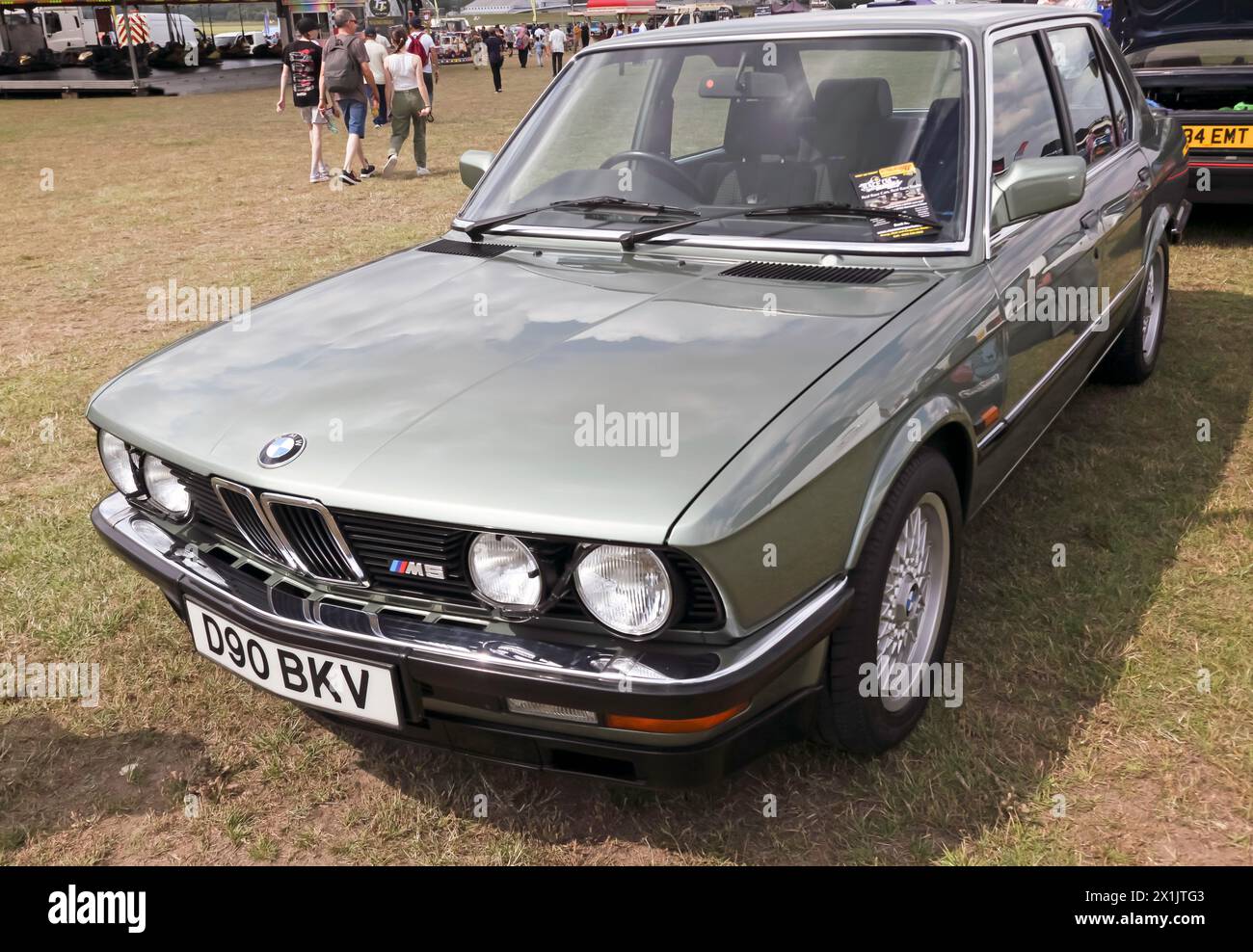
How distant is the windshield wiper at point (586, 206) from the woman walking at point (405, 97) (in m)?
8.44

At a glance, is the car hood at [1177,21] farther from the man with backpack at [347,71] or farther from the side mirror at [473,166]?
the man with backpack at [347,71]

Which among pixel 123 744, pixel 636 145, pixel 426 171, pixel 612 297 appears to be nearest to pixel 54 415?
pixel 123 744

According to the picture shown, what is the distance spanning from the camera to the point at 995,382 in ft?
9.07

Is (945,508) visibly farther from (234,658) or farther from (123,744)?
(123,744)

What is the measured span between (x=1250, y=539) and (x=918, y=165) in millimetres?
1675

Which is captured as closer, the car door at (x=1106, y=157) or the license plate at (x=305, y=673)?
the license plate at (x=305, y=673)

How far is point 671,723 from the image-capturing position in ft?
6.13

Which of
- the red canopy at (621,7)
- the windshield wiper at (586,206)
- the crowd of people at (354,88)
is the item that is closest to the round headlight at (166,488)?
the windshield wiper at (586,206)

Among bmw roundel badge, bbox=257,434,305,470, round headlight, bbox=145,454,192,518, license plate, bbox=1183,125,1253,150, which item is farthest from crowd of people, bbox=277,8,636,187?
bmw roundel badge, bbox=257,434,305,470

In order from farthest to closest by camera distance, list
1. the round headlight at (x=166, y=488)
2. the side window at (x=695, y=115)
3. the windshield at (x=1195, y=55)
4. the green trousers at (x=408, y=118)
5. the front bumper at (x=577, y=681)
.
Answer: the green trousers at (x=408, y=118) → the windshield at (x=1195, y=55) → the side window at (x=695, y=115) → the round headlight at (x=166, y=488) → the front bumper at (x=577, y=681)

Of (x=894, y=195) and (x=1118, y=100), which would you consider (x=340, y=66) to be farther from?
(x=894, y=195)

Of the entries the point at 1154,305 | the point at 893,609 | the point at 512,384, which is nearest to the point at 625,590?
the point at 512,384

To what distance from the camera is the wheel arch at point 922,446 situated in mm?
2133

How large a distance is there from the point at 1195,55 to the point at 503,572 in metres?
6.80
